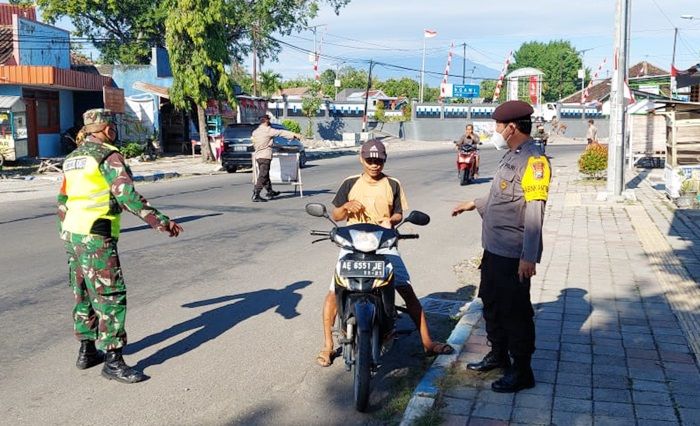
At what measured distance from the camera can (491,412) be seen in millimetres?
4285

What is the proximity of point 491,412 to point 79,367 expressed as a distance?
2.87 meters

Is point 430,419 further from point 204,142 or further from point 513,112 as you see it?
point 204,142

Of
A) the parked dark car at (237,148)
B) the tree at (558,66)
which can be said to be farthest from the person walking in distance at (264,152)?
the tree at (558,66)

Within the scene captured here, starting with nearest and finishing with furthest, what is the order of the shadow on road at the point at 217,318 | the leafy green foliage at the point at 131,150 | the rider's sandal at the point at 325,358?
1. the rider's sandal at the point at 325,358
2. the shadow on road at the point at 217,318
3. the leafy green foliage at the point at 131,150

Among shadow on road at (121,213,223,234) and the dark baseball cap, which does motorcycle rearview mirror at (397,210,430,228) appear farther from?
shadow on road at (121,213,223,234)

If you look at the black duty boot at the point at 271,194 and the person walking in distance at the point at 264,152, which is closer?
the person walking in distance at the point at 264,152

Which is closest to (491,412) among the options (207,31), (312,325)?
(312,325)

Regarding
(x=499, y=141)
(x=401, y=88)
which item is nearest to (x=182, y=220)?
(x=499, y=141)

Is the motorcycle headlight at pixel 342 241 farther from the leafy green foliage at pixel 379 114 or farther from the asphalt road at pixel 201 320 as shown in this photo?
the leafy green foliage at pixel 379 114

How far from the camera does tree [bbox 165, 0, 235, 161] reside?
88.0 ft

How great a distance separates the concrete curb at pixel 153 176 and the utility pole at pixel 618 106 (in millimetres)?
12755

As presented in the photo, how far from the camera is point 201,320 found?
652 centimetres

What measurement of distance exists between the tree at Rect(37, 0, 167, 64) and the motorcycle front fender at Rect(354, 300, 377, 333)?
4036cm

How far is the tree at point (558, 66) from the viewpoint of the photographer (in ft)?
388
